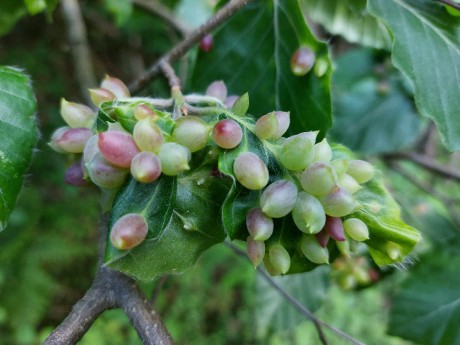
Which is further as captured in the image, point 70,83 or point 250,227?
point 70,83

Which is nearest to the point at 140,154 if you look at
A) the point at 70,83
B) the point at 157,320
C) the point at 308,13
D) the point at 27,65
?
the point at 157,320

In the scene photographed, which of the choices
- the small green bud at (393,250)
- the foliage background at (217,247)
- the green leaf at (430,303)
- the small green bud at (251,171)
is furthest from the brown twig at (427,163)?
the small green bud at (251,171)

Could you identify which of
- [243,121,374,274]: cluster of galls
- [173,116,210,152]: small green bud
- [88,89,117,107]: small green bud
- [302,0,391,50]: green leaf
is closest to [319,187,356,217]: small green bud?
[243,121,374,274]: cluster of galls

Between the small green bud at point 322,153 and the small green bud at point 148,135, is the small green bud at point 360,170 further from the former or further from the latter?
the small green bud at point 148,135

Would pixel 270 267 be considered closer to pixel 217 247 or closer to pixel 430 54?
pixel 430 54

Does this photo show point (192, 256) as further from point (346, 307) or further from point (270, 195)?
point (346, 307)
